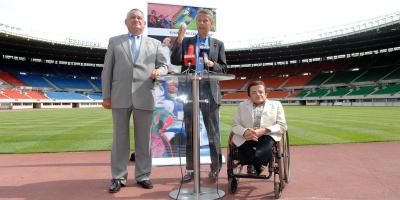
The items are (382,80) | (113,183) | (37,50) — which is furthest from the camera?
(37,50)

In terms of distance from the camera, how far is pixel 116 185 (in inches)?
170

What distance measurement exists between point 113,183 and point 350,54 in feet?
207

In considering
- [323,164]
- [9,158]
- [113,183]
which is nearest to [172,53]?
[113,183]

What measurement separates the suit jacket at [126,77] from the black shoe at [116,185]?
0.97m

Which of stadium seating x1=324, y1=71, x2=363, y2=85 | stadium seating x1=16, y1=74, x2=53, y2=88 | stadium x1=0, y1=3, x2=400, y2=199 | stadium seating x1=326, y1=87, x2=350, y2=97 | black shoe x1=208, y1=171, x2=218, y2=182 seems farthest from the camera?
stadium seating x1=324, y1=71, x2=363, y2=85

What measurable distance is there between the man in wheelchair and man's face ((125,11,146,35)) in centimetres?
167

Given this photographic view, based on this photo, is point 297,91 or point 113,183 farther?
point 297,91

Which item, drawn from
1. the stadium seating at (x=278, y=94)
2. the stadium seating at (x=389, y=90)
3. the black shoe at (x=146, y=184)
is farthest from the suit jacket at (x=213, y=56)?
the stadium seating at (x=278, y=94)

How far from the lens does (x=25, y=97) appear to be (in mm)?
47656

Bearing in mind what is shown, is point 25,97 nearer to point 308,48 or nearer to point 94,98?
point 94,98

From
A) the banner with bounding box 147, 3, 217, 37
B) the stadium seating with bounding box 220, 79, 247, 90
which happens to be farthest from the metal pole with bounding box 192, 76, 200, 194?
the stadium seating with bounding box 220, 79, 247, 90

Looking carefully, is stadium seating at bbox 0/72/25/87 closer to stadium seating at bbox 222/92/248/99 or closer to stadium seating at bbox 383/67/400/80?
stadium seating at bbox 222/92/248/99

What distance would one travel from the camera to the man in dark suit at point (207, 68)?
4219 millimetres

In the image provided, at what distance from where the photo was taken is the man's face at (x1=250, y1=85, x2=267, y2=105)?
4246 mm
